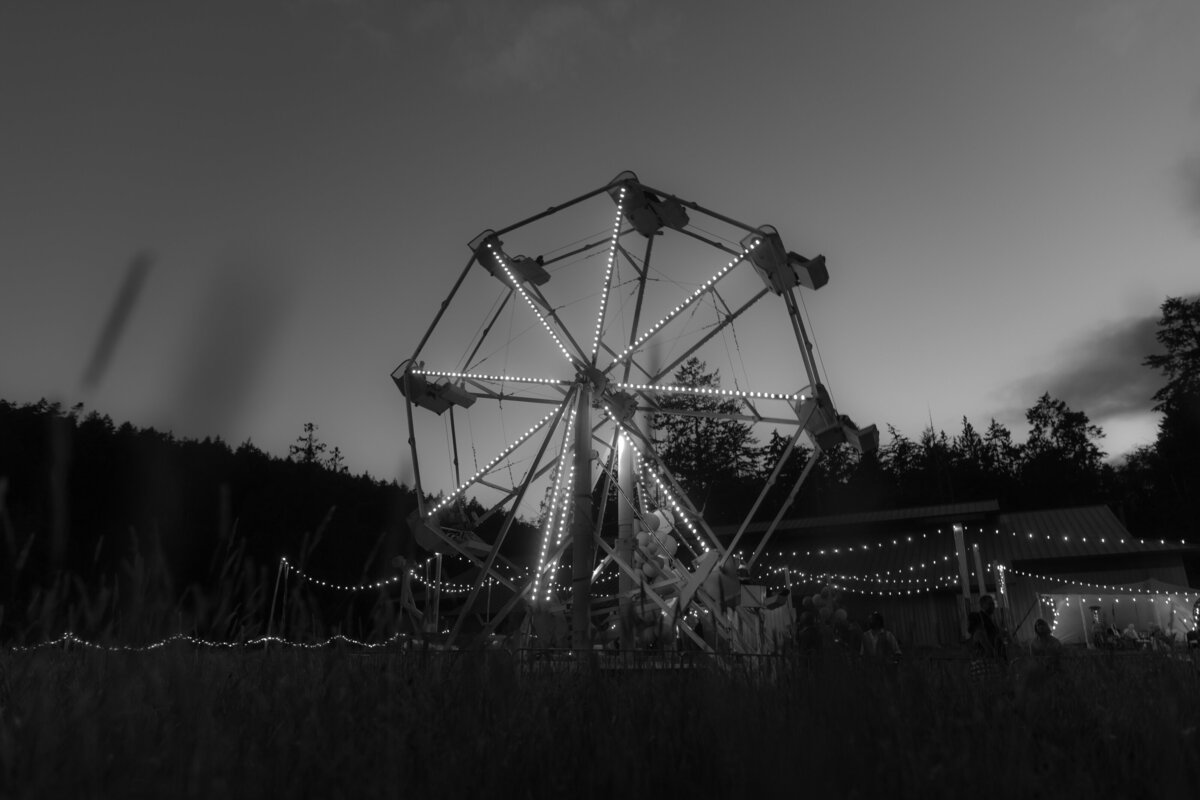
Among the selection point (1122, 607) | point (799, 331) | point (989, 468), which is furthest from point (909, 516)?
point (989, 468)

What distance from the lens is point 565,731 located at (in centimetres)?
311

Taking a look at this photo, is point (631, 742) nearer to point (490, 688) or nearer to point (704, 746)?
point (704, 746)

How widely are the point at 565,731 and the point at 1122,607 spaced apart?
24225mm

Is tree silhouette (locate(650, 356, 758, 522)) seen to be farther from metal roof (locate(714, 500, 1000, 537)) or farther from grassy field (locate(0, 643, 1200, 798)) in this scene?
grassy field (locate(0, 643, 1200, 798))

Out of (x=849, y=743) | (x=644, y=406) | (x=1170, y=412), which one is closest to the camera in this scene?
(x=849, y=743)

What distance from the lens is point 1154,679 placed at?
4.11m

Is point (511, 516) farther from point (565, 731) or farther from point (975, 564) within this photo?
point (975, 564)

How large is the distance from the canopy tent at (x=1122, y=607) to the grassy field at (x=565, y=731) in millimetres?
20314

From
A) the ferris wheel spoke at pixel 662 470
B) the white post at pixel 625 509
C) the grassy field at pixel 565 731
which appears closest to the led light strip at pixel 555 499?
the ferris wheel spoke at pixel 662 470

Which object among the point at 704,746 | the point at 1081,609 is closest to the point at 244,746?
the point at 704,746

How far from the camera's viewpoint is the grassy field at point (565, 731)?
234 centimetres

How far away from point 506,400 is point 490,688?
11.5 m

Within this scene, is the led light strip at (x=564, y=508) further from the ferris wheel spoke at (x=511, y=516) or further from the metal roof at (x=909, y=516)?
the metal roof at (x=909, y=516)

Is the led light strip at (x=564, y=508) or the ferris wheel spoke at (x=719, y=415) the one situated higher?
the ferris wheel spoke at (x=719, y=415)
